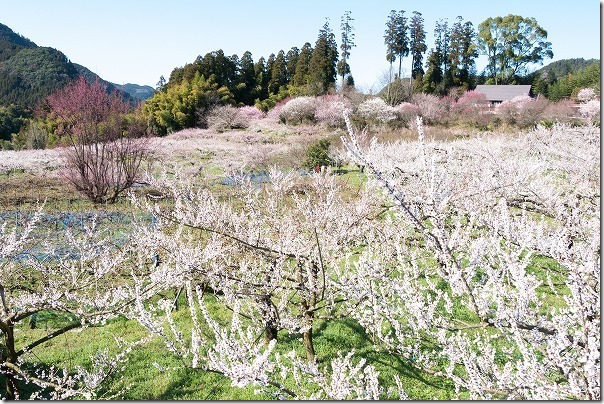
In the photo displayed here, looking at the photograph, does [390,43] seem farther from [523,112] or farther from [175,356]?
[175,356]

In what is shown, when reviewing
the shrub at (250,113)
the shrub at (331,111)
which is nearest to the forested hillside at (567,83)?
the shrub at (331,111)

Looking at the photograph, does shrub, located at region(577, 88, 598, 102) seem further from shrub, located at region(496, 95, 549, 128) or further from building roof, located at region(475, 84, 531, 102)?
building roof, located at region(475, 84, 531, 102)

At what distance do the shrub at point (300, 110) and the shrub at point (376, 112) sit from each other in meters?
3.83

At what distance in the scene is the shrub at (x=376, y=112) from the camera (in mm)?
29730

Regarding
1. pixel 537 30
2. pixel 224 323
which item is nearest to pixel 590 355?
pixel 224 323

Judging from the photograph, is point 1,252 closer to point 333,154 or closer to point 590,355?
point 590,355

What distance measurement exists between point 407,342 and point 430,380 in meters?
0.90

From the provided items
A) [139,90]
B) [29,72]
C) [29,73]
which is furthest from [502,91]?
[139,90]

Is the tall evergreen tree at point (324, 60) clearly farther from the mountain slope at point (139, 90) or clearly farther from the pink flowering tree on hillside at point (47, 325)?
the mountain slope at point (139, 90)

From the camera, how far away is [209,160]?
22.6 meters

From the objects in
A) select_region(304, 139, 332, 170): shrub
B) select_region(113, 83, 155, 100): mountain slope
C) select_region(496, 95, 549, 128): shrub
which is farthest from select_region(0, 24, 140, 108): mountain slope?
select_region(113, 83, 155, 100): mountain slope

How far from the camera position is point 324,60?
36.3 metres

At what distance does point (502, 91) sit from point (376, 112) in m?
17.1

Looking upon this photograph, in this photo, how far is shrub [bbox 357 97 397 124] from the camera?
97.5 ft
